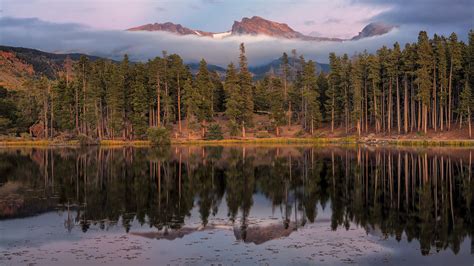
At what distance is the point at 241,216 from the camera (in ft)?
87.9

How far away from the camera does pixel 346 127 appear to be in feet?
342

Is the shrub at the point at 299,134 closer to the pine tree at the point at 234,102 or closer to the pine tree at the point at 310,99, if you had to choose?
the pine tree at the point at 310,99

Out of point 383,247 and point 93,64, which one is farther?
point 93,64

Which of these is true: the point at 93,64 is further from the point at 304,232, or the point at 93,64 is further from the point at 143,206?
the point at 304,232

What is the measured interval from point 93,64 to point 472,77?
254ft

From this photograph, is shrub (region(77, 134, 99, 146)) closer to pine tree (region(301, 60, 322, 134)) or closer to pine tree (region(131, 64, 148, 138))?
pine tree (region(131, 64, 148, 138))

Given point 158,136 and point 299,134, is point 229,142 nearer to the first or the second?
point 158,136

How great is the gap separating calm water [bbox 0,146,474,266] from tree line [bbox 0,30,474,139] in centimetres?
5150

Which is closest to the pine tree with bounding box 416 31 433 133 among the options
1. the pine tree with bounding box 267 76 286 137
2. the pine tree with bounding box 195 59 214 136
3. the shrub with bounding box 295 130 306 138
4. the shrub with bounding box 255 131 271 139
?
the shrub with bounding box 295 130 306 138

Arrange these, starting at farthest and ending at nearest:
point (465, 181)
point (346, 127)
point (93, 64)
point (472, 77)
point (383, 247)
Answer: point (93, 64) → point (346, 127) → point (472, 77) → point (465, 181) → point (383, 247)

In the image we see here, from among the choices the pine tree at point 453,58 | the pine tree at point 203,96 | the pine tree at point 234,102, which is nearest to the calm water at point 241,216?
the pine tree at point 453,58

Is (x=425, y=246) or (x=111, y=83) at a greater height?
(x=111, y=83)

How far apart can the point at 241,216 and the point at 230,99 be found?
79916mm

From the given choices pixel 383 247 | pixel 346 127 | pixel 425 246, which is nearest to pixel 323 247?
pixel 383 247
